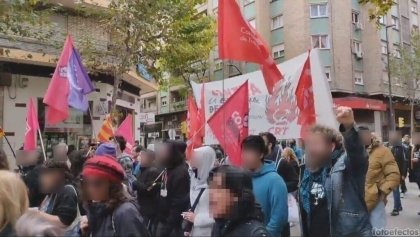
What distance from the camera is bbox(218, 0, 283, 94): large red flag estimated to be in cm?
633

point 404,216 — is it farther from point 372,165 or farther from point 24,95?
point 24,95

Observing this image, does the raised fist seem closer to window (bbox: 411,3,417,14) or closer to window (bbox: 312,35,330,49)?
window (bbox: 312,35,330,49)

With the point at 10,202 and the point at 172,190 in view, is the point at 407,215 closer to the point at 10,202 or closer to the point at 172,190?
the point at 172,190

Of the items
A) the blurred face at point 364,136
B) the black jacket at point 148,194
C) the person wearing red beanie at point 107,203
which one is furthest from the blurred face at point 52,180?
the blurred face at point 364,136

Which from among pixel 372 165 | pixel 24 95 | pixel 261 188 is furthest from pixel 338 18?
pixel 261 188

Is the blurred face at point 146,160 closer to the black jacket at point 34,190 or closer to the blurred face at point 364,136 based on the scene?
the black jacket at point 34,190

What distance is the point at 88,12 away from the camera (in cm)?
1669

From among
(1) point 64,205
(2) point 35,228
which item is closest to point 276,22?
(1) point 64,205

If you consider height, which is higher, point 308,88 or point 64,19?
point 64,19

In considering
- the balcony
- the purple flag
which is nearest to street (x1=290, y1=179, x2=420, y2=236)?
the purple flag

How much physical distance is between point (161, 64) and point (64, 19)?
15.6 feet

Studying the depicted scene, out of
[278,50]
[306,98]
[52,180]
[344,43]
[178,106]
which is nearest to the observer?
[52,180]

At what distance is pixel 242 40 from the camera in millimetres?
6383

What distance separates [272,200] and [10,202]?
2.10m
